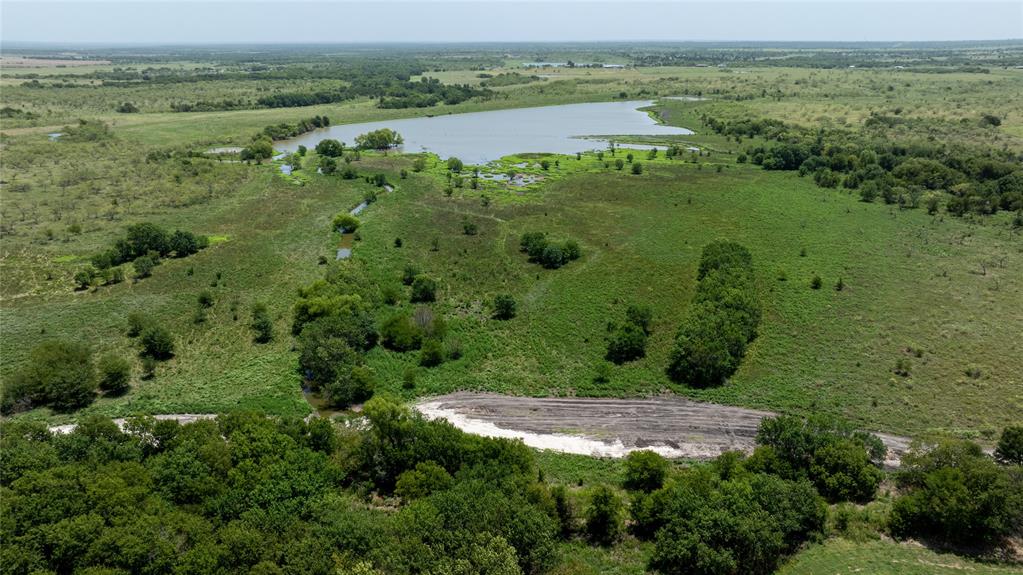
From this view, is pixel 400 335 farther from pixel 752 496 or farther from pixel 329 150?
pixel 329 150

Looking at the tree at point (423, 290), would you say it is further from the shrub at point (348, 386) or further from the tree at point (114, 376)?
the tree at point (114, 376)

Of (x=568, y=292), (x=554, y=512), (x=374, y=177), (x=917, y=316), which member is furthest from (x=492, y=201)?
(x=554, y=512)

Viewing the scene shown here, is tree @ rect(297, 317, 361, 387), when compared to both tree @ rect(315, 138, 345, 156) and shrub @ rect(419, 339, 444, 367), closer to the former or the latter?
shrub @ rect(419, 339, 444, 367)

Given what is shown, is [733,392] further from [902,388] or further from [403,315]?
[403,315]

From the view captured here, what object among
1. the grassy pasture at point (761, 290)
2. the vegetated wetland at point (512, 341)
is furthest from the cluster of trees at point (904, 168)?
the grassy pasture at point (761, 290)

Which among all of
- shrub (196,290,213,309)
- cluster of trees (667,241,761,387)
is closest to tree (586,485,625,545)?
cluster of trees (667,241,761,387)

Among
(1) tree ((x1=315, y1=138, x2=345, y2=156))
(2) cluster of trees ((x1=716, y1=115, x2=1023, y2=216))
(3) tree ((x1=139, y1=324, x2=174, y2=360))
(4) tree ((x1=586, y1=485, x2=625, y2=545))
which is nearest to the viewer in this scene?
(4) tree ((x1=586, y1=485, x2=625, y2=545))

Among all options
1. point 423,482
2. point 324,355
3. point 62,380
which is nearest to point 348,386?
point 324,355
